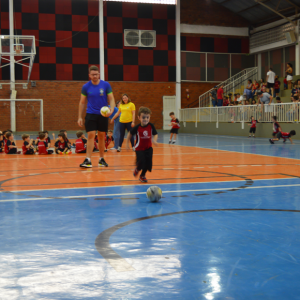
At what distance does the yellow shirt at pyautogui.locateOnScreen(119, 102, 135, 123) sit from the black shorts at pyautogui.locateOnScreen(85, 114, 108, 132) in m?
3.53

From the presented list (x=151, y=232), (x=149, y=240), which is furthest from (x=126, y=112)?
(x=149, y=240)

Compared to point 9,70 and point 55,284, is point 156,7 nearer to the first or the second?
point 9,70

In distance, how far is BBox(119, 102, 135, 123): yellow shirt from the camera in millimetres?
11828

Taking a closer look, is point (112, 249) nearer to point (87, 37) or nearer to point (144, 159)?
point (144, 159)

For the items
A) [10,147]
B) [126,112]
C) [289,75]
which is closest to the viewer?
[126,112]

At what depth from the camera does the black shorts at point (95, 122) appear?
8.21 meters

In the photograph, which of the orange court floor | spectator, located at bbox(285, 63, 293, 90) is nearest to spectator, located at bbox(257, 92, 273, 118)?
spectator, located at bbox(285, 63, 293, 90)

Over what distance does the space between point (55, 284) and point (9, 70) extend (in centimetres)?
2815

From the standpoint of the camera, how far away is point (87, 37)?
29594mm

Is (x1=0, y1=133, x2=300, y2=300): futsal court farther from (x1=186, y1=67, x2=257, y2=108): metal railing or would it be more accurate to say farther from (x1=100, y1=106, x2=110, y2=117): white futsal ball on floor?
(x1=186, y1=67, x2=257, y2=108): metal railing

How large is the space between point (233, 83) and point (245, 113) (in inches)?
396

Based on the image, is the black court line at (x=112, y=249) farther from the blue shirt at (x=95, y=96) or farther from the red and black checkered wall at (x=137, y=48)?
the red and black checkered wall at (x=137, y=48)

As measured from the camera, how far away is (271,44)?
99.6ft

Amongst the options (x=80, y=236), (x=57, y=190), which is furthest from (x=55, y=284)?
(x=57, y=190)
